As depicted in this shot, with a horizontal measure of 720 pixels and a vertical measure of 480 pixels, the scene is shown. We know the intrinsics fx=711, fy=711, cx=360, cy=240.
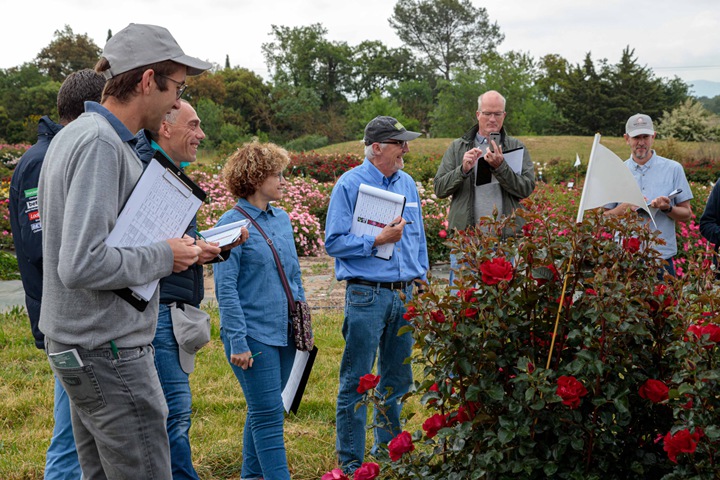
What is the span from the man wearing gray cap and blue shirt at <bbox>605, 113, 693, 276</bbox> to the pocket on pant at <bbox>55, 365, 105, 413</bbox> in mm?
4356

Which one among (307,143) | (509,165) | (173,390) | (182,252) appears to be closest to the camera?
(182,252)

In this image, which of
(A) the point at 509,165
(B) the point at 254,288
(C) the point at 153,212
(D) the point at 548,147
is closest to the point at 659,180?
(A) the point at 509,165

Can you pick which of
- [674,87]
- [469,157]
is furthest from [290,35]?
[469,157]

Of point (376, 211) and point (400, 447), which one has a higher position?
point (376, 211)

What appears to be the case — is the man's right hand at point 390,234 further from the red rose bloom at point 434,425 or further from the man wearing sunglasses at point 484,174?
the red rose bloom at point 434,425

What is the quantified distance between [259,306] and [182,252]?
4.60 ft

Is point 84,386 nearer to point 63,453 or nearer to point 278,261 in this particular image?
point 63,453

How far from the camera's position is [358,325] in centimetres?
385

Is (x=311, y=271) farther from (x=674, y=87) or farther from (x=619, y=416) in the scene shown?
(x=674, y=87)

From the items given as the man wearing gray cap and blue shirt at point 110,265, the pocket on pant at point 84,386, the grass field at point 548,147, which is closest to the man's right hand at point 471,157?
the man wearing gray cap and blue shirt at point 110,265

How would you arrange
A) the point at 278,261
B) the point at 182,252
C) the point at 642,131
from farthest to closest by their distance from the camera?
1. the point at 642,131
2. the point at 278,261
3. the point at 182,252

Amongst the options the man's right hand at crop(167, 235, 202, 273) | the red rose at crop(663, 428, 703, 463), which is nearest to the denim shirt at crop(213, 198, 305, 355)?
the man's right hand at crop(167, 235, 202, 273)

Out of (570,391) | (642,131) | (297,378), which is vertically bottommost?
(297,378)

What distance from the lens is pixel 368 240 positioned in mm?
3922
